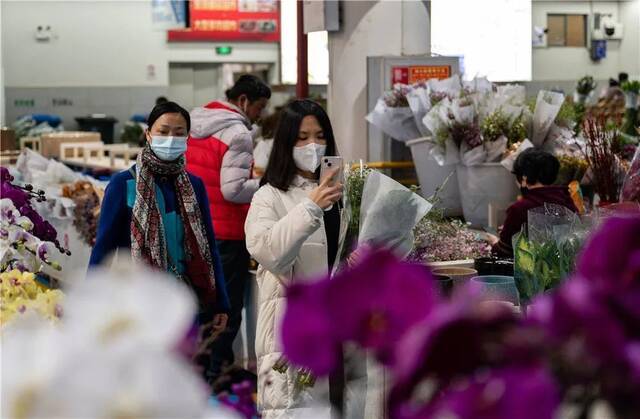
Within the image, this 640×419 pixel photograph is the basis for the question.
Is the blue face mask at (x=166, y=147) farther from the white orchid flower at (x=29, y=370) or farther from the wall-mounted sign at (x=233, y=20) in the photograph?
the wall-mounted sign at (x=233, y=20)

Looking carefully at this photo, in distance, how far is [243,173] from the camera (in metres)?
5.35

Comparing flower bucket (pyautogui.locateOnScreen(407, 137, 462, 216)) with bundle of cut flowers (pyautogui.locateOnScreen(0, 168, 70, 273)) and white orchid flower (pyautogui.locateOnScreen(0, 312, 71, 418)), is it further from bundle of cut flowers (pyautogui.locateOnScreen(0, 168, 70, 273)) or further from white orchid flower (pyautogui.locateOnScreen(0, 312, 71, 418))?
white orchid flower (pyautogui.locateOnScreen(0, 312, 71, 418))

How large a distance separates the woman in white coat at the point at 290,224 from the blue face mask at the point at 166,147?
0.36m

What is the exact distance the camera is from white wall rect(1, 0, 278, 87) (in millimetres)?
15031

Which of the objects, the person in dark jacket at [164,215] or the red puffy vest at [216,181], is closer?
the person in dark jacket at [164,215]

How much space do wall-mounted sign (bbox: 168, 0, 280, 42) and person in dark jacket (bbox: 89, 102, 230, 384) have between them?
1100cm

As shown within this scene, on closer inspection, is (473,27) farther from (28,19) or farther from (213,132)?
(28,19)

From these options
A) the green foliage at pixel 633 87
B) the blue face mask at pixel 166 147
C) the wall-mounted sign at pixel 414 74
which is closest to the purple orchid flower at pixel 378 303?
the blue face mask at pixel 166 147

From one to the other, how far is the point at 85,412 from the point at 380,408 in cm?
212

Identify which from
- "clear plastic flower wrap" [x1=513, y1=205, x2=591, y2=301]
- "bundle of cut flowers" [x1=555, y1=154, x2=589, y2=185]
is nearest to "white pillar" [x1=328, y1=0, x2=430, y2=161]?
"bundle of cut flowers" [x1=555, y1=154, x2=589, y2=185]

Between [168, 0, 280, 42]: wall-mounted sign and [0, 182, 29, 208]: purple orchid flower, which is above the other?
[168, 0, 280, 42]: wall-mounted sign

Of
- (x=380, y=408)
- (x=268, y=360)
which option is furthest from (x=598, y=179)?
(x=380, y=408)

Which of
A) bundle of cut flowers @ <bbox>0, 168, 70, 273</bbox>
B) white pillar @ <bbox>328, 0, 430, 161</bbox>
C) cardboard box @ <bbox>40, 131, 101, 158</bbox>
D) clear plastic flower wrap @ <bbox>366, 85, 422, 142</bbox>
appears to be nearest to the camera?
bundle of cut flowers @ <bbox>0, 168, 70, 273</bbox>

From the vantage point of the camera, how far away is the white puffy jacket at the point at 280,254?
3324 millimetres
